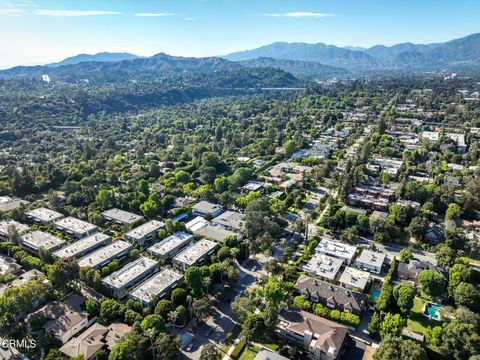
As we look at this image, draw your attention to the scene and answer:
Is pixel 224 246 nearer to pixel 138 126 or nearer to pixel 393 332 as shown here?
pixel 393 332

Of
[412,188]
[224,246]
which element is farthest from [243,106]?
[224,246]

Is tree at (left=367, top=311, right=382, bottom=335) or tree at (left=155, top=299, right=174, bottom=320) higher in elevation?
tree at (left=155, top=299, right=174, bottom=320)

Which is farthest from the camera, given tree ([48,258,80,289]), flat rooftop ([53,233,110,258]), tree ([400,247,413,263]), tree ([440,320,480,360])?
flat rooftop ([53,233,110,258])

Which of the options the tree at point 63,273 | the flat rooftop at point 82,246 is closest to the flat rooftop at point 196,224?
the flat rooftop at point 82,246

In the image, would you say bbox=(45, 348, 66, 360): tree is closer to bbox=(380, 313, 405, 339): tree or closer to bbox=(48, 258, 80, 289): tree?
bbox=(48, 258, 80, 289): tree

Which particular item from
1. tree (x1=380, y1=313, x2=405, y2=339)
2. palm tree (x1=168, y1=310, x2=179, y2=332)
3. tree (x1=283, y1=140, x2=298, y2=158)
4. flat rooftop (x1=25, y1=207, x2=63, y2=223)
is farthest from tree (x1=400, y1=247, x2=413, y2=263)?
flat rooftop (x1=25, y1=207, x2=63, y2=223)

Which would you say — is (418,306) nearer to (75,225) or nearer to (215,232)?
(215,232)

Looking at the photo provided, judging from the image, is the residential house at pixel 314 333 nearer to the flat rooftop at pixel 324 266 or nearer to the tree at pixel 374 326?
the tree at pixel 374 326
